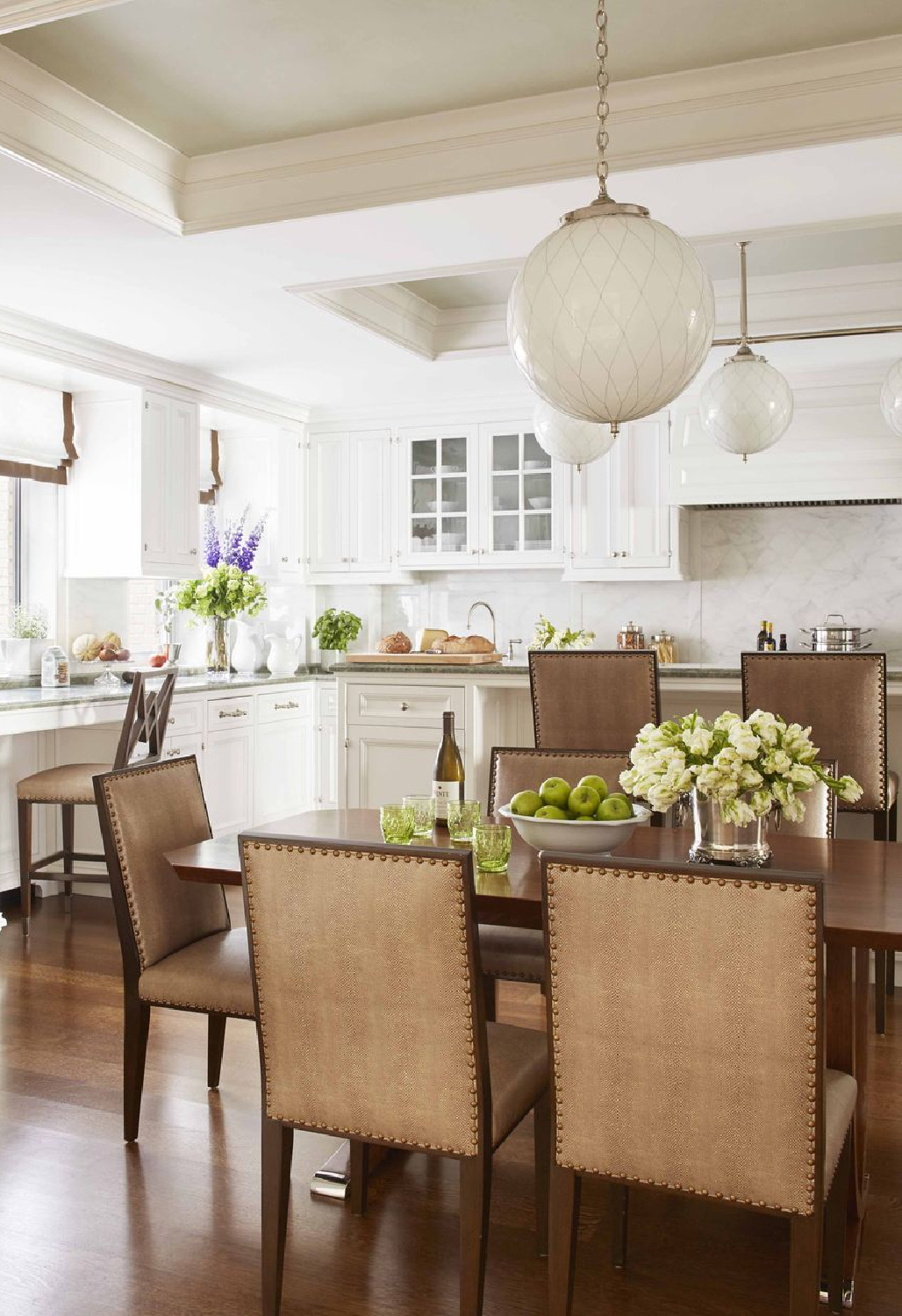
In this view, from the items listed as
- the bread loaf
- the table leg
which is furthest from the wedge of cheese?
the table leg

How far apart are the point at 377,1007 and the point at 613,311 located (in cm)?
117

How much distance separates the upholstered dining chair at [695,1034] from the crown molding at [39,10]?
193 cm

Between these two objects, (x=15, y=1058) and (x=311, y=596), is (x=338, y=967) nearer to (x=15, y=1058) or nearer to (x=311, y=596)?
(x=15, y=1058)

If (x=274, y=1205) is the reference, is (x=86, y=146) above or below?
above

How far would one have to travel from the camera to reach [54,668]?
17.4 feet

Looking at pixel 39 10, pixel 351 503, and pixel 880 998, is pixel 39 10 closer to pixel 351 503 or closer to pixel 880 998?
pixel 880 998

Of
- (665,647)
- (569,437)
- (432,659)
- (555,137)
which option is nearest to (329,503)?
(665,647)

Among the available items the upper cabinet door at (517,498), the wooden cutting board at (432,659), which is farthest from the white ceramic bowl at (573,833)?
the upper cabinet door at (517,498)

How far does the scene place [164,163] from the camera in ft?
11.9

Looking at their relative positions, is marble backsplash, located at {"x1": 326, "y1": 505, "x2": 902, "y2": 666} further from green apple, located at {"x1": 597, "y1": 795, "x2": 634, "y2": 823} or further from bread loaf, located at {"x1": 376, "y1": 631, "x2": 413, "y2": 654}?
green apple, located at {"x1": 597, "y1": 795, "x2": 634, "y2": 823}

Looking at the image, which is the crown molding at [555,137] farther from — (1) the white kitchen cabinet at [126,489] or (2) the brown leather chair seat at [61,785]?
(2) the brown leather chair seat at [61,785]

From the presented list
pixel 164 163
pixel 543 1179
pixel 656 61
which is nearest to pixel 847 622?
pixel 656 61

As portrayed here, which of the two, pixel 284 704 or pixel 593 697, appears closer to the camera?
pixel 593 697

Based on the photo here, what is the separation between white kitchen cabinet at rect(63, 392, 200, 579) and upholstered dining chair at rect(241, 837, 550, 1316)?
12.8 feet
